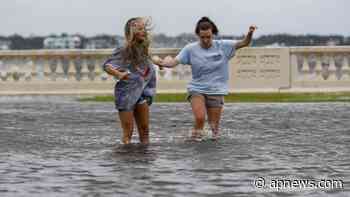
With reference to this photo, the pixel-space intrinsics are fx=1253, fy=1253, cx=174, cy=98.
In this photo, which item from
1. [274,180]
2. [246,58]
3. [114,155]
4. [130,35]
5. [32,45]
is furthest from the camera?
[32,45]

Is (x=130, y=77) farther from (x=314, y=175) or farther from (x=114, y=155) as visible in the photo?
(x=314, y=175)

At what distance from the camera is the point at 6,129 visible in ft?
54.9

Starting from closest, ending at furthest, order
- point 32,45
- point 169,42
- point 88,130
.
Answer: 1. point 88,130
2. point 169,42
3. point 32,45

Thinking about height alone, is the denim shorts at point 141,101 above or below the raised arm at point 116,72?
below

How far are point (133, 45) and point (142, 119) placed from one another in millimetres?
856

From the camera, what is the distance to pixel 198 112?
47.4 feet

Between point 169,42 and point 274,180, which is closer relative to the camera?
point 274,180

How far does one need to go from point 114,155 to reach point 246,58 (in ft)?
65.2

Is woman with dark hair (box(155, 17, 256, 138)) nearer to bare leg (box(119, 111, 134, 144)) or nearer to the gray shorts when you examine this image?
the gray shorts

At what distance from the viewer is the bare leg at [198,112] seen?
14422mm

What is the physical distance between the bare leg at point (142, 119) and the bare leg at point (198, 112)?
915mm

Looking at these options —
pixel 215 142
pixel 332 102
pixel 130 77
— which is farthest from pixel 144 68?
pixel 332 102

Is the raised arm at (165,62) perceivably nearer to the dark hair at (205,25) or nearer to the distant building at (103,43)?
the dark hair at (205,25)

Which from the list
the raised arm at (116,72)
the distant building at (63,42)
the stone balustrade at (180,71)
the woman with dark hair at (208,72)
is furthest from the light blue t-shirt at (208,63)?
the distant building at (63,42)
